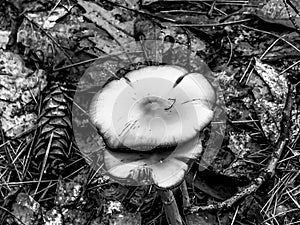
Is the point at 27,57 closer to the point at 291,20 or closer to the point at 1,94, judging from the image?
the point at 1,94

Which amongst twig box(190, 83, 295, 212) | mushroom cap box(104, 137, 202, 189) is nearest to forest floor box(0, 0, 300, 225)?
twig box(190, 83, 295, 212)

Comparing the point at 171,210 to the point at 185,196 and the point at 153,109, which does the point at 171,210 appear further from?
the point at 153,109

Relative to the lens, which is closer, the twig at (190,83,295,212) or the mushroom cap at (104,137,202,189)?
the mushroom cap at (104,137,202,189)

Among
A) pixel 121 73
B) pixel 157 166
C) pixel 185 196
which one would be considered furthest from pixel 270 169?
pixel 121 73

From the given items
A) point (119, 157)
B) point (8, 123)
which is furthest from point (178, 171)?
point (8, 123)

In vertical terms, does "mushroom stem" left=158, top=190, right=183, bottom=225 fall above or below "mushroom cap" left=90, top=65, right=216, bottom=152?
below

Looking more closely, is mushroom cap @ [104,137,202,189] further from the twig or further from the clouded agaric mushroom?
the twig

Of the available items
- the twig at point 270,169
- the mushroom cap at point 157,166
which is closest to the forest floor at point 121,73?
the twig at point 270,169
